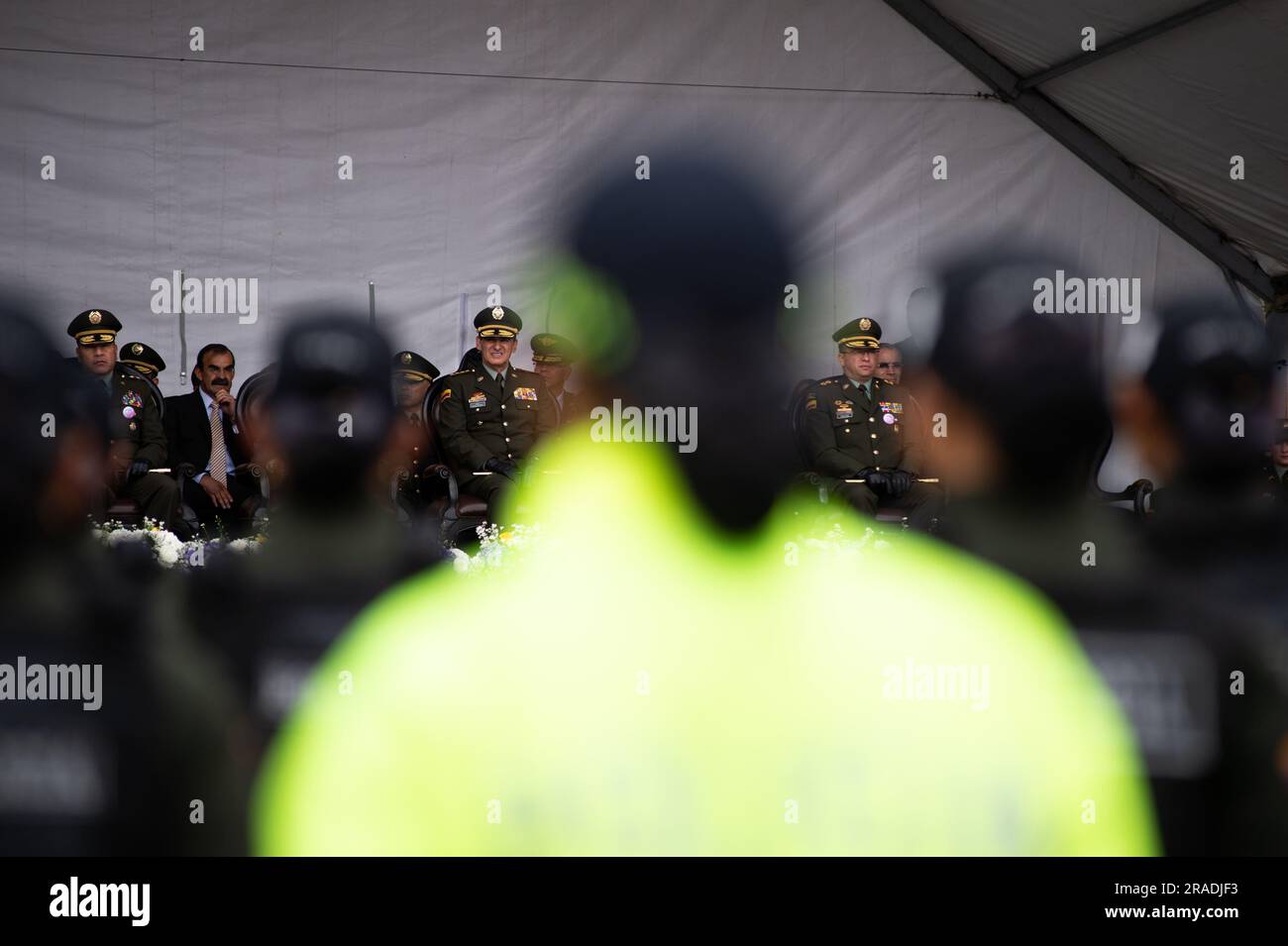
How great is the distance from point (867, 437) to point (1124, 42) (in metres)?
2.30

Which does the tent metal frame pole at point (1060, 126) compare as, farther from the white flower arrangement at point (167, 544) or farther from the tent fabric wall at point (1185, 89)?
the white flower arrangement at point (167, 544)

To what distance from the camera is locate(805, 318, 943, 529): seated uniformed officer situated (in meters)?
3.26

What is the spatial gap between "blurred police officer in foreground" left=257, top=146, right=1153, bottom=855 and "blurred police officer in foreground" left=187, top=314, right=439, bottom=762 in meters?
0.04

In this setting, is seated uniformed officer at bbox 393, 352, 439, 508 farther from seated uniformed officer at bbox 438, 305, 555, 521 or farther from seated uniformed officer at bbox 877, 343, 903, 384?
seated uniformed officer at bbox 877, 343, 903, 384

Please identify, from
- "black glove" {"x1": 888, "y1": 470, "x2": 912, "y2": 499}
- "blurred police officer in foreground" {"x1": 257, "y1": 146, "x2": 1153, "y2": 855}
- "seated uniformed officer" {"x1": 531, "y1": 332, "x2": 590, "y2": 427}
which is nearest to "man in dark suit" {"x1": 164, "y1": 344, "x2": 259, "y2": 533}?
"seated uniformed officer" {"x1": 531, "y1": 332, "x2": 590, "y2": 427}

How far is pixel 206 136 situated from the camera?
5.23 m

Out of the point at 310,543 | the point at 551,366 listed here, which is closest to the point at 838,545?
the point at 310,543

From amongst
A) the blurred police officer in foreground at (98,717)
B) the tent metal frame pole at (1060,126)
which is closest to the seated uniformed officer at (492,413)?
the blurred police officer in foreground at (98,717)

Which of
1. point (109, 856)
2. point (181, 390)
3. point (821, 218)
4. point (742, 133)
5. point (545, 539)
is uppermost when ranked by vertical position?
point (742, 133)

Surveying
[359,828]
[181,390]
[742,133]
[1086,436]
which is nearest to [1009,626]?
[1086,436]

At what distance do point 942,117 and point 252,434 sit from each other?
3.57m

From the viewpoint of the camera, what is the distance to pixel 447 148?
5457 millimetres

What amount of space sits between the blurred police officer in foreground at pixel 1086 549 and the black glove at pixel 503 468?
6.81 ft

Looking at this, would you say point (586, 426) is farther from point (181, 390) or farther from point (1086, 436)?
point (181, 390)
